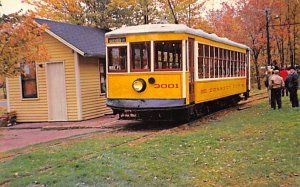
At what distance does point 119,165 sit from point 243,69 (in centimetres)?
1543

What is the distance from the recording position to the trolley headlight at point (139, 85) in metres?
13.0

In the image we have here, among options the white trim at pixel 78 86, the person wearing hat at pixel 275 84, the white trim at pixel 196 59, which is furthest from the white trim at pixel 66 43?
the person wearing hat at pixel 275 84

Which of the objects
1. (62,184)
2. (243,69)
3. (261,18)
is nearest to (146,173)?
(62,184)

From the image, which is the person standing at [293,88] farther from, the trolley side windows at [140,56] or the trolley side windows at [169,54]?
the trolley side windows at [140,56]

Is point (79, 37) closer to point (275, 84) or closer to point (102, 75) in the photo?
point (102, 75)

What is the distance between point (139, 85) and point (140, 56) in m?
0.95

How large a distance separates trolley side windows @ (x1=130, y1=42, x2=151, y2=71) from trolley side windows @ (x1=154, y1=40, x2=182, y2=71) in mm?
260

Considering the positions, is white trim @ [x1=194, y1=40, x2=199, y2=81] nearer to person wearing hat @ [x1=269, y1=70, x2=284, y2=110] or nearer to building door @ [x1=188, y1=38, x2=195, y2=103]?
building door @ [x1=188, y1=38, x2=195, y2=103]

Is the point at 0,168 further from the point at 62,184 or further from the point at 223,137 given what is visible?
the point at 223,137

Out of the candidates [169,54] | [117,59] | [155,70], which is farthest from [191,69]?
[117,59]

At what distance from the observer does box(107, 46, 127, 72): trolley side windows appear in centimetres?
1345

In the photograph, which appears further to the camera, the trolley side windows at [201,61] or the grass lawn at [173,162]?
the trolley side windows at [201,61]

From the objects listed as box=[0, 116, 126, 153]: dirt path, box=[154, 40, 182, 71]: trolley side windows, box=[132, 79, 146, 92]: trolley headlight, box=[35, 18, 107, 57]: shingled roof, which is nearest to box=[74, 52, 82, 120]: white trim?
box=[35, 18, 107, 57]: shingled roof

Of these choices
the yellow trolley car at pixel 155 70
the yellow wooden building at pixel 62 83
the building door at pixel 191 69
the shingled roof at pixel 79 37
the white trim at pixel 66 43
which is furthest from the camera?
the yellow wooden building at pixel 62 83
